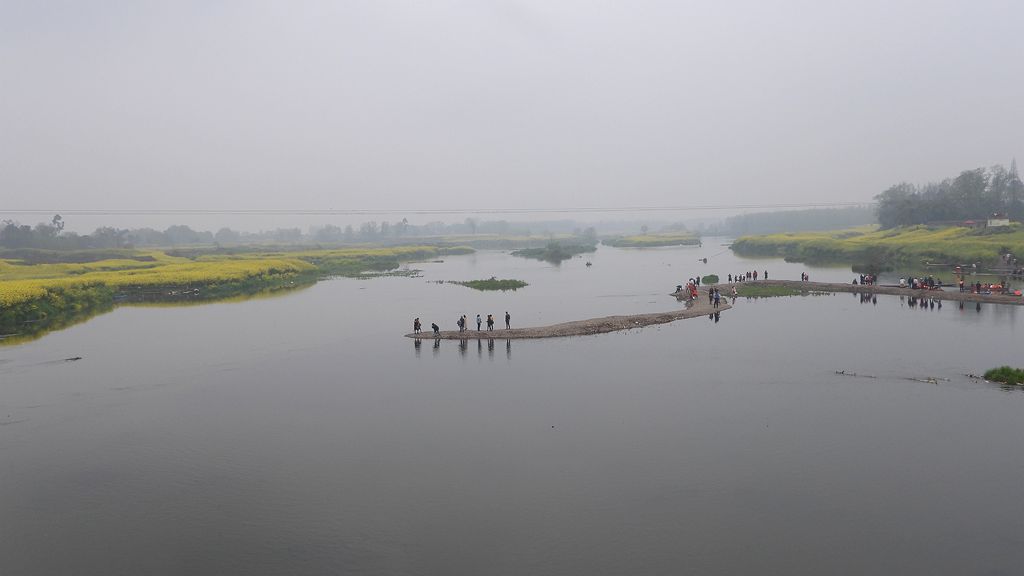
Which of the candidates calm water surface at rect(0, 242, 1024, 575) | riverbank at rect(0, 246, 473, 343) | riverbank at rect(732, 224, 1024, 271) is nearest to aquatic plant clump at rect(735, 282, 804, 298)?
riverbank at rect(732, 224, 1024, 271)

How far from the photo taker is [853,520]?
15.7 meters

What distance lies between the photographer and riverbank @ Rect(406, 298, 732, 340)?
39.8 metres

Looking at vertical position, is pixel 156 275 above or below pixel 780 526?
above

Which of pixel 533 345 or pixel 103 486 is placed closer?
pixel 103 486

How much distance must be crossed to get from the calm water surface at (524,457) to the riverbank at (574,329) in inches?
57.8

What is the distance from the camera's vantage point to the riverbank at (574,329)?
39812mm

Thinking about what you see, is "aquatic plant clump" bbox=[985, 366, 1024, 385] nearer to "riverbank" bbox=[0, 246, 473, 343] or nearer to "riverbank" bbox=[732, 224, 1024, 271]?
"riverbank" bbox=[732, 224, 1024, 271]

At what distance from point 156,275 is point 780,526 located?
74027 millimetres

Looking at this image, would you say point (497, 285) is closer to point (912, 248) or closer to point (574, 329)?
point (574, 329)

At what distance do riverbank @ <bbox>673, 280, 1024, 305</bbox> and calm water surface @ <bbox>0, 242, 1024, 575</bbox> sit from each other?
10264 millimetres

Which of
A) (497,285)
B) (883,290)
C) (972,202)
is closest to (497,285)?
(497,285)

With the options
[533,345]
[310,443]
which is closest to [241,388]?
[310,443]

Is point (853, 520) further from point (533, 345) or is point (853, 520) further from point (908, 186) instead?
point (908, 186)

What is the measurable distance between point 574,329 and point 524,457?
21.0 metres
